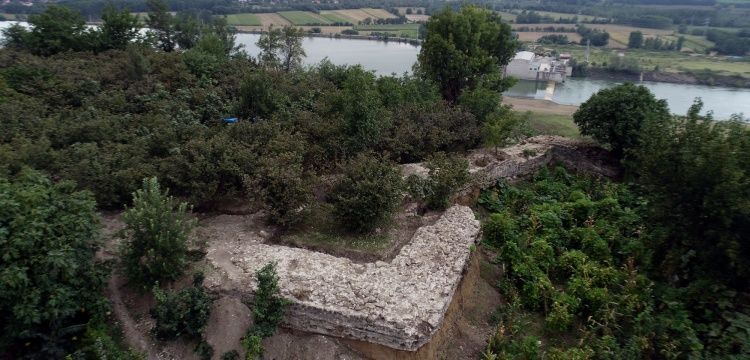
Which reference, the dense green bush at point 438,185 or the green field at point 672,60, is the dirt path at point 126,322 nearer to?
the dense green bush at point 438,185

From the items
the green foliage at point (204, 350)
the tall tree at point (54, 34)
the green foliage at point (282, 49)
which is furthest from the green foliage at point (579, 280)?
the tall tree at point (54, 34)

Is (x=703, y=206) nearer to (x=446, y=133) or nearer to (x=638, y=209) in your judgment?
(x=638, y=209)

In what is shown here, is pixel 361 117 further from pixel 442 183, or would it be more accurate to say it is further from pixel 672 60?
pixel 672 60

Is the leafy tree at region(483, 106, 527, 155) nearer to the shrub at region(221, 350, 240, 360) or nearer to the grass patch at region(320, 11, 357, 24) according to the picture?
the shrub at region(221, 350, 240, 360)

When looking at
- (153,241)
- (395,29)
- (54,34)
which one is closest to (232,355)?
(153,241)

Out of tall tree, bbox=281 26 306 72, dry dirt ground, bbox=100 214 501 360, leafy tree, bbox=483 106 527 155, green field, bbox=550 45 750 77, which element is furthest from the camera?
green field, bbox=550 45 750 77

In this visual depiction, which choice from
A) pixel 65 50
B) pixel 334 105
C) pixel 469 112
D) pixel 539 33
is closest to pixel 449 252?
pixel 334 105

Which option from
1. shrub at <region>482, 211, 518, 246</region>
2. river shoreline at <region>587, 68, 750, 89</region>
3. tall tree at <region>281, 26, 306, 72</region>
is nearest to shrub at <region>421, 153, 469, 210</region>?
shrub at <region>482, 211, 518, 246</region>
